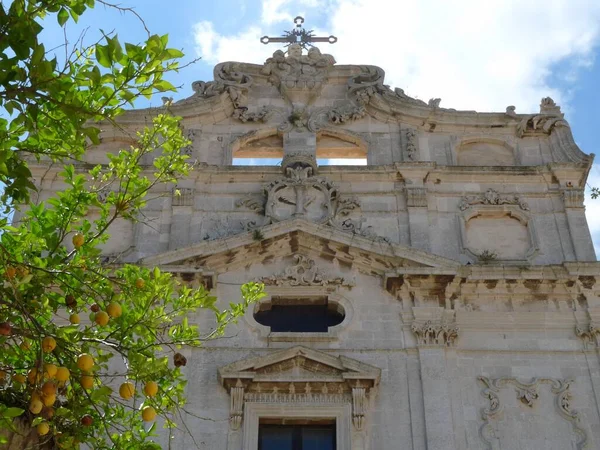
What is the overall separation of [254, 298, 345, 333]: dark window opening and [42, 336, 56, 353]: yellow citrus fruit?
356 inches

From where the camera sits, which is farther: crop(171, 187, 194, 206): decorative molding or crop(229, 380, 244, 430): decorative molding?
crop(171, 187, 194, 206): decorative molding

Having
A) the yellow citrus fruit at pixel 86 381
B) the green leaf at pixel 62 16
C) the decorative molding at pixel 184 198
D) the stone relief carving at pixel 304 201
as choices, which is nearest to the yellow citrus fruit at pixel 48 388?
the yellow citrus fruit at pixel 86 381

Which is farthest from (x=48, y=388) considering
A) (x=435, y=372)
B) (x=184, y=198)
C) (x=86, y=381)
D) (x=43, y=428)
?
(x=184, y=198)

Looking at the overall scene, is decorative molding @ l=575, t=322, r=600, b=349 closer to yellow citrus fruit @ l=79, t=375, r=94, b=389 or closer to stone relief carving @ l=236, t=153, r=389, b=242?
stone relief carving @ l=236, t=153, r=389, b=242

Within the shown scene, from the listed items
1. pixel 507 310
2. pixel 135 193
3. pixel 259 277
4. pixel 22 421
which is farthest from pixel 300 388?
pixel 22 421

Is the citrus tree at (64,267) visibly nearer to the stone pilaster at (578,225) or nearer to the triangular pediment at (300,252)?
the triangular pediment at (300,252)

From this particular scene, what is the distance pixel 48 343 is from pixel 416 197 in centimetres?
1150

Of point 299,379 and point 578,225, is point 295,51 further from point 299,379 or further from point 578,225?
point 299,379

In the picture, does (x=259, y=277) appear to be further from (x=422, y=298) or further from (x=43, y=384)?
(x=43, y=384)

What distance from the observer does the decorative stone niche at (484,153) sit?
1852cm

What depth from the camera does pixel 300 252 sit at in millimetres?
16234

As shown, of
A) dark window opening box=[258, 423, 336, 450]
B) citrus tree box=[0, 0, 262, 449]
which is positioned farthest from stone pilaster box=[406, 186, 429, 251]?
citrus tree box=[0, 0, 262, 449]

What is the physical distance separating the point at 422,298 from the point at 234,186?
14.9ft

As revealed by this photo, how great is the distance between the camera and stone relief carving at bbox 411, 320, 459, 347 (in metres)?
15.0
